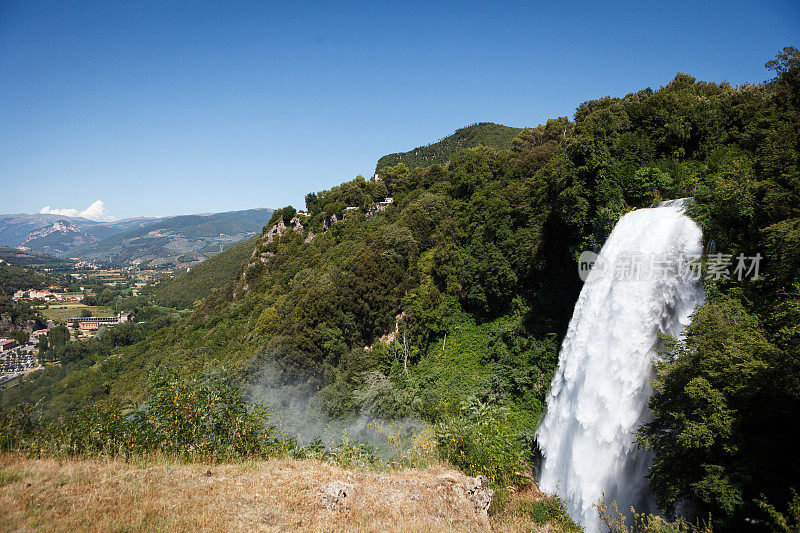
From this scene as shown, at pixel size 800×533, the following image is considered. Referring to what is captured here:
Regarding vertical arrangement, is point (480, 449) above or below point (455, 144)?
below

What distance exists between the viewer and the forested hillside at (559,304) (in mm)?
7891

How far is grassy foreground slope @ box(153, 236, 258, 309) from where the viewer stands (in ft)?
352

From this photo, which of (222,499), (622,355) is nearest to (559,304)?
(622,355)

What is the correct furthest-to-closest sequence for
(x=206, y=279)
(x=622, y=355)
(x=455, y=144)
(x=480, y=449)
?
(x=206, y=279)
(x=455, y=144)
(x=622, y=355)
(x=480, y=449)

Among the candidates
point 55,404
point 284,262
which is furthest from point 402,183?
point 55,404

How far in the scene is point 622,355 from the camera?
1271 centimetres

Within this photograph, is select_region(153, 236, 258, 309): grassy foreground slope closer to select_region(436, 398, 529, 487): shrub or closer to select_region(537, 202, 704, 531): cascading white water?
select_region(537, 202, 704, 531): cascading white water

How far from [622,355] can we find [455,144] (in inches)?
4025

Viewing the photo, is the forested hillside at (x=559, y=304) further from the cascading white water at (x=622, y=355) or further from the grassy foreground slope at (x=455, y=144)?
the grassy foreground slope at (x=455, y=144)

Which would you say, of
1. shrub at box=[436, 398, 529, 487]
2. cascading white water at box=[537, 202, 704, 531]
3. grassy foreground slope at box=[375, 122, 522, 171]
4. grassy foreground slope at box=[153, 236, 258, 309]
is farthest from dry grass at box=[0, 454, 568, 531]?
grassy foreground slope at box=[153, 236, 258, 309]

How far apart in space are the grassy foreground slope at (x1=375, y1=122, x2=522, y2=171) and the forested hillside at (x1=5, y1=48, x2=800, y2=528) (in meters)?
50.0

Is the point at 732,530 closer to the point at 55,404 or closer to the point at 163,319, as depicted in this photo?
the point at 55,404

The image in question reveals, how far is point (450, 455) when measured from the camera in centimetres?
873

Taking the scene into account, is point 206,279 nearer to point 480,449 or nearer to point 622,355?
point 622,355
